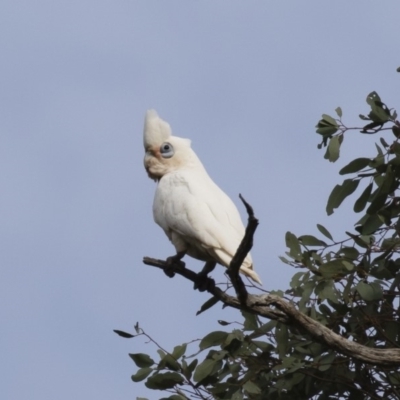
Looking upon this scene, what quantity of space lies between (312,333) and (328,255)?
0.55 m

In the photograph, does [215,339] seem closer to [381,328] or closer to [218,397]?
[218,397]

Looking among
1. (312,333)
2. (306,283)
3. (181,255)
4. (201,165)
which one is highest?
(201,165)

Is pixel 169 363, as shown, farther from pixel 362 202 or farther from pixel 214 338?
pixel 362 202

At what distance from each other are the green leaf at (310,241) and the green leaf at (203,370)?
56 centimetres

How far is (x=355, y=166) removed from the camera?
12.5ft

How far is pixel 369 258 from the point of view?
3791mm

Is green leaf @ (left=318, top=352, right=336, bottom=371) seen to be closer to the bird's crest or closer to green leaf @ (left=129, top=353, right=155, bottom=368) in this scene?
green leaf @ (left=129, top=353, right=155, bottom=368)

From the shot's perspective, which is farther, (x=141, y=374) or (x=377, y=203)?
(x=141, y=374)

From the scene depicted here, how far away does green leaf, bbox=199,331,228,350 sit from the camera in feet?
12.6

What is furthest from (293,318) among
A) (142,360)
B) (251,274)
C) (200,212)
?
(200,212)


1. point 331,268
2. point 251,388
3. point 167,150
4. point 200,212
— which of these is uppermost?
point 167,150

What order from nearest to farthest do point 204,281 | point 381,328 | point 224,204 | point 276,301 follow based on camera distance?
point 276,301 < point 381,328 < point 204,281 < point 224,204

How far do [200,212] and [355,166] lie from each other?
72 centimetres

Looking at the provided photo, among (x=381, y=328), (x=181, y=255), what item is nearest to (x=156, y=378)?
(x=181, y=255)
